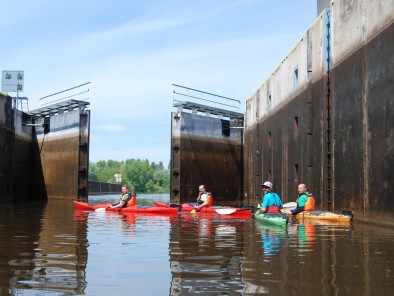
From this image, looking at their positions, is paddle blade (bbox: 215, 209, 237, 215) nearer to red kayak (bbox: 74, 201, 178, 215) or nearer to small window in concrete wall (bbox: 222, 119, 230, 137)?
red kayak (bbox: 74, 201, 178, 215)

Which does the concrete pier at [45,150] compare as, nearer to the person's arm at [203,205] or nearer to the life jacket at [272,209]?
the person's arm at [203,205]

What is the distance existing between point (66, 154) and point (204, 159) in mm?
8485

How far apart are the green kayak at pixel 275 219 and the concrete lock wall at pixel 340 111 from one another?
2211 mm

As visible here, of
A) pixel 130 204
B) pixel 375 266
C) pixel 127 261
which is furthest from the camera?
pixel 130 204

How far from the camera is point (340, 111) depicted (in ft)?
51.8

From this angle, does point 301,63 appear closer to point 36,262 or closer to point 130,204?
point 130,204

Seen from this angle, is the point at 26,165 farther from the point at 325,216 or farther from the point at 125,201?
the point at 325,216

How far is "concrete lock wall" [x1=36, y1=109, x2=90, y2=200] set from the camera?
99.5 ft

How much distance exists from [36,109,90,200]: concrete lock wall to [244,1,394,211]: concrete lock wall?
1174 cm

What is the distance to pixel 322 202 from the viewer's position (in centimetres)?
1714

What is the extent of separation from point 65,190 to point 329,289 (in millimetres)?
27627

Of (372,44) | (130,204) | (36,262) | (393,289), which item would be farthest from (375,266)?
(130,204)

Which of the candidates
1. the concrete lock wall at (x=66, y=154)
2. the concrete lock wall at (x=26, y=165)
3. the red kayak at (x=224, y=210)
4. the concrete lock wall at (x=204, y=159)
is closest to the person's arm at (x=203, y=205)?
the red kayak at (x=224, y=210)

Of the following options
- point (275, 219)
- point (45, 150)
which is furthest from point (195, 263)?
point (45, 150)
